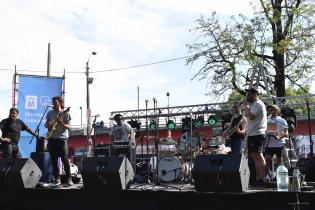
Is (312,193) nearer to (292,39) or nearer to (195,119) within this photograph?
(195,119)

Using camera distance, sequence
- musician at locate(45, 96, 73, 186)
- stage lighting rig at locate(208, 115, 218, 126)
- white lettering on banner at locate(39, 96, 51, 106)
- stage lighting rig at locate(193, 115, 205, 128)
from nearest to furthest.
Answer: musician at locate(45, 96, 73, 186) < white lettering on banner at locate(39, 96, 51, 106) < stage lighting rig at locate(193, 115, 205, 128) < stage lighting rig at locate(208, 115, 218, 126)

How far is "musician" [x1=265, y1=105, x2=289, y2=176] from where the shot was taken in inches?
316

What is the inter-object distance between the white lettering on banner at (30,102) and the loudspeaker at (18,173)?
4137 millimetres

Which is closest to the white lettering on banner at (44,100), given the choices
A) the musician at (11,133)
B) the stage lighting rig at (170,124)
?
the musician at (11,133)

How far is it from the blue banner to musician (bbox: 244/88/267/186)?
5745mm

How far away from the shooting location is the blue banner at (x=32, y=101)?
11225mm

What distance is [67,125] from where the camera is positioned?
304 inches

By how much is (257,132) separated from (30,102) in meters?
6.50

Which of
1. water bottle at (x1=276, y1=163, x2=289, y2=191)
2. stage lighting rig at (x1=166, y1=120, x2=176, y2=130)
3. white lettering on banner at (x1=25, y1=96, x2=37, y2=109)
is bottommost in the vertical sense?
water bottle at (x1=276, y1=163, x2=289, y2=191)

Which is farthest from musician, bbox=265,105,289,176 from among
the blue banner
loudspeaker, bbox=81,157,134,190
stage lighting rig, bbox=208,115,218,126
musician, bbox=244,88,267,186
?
stage lighting rig, bbox=208,115,218,126

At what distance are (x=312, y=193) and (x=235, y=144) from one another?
10.6 feet

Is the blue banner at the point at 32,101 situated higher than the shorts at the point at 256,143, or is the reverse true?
the blue banner at the point at 32,101

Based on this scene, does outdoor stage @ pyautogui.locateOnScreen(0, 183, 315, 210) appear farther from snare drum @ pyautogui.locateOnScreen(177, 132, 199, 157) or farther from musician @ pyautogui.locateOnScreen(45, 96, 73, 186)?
snare drum @ pyautogui.locateOnScreen(177, 132, 199, 157)

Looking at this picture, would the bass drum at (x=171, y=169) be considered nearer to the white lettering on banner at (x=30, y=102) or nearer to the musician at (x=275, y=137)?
the musician at (x=275, y=137)
